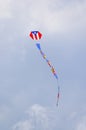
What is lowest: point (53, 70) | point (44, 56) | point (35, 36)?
point (53, 70)

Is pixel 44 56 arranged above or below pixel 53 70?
above

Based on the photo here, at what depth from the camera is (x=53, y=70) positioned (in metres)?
115

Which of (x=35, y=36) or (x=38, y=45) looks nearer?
(x=38, y=45)

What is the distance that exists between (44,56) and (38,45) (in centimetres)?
787

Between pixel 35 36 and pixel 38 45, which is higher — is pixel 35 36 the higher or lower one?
the higher one

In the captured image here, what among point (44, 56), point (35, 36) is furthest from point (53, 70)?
point (35, 36)

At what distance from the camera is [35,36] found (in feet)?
401

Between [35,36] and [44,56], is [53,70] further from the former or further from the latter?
[35,36]

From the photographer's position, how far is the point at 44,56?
11538 cm

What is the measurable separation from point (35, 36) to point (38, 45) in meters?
13.8

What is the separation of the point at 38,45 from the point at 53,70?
1442 centimetres

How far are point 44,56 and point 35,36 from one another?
13.0m

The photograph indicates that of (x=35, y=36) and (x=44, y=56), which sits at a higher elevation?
(x=35, y=36)
